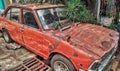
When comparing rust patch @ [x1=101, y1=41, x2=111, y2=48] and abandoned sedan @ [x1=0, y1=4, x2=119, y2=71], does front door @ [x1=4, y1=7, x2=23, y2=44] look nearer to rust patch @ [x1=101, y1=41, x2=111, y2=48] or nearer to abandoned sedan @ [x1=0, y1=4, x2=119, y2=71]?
abandoned sedan @ [x1=0, y1=4, x2=119, y2=71]

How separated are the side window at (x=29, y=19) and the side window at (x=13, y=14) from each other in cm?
35

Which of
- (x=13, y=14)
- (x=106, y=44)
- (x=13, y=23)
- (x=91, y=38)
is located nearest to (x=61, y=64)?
(x=91, y=38)

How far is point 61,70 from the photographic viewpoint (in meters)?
4.16

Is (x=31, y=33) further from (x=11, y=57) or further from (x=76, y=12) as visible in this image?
(x=76, y=12)

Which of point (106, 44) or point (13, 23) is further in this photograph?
point (13, 23)

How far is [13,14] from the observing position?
217 inches

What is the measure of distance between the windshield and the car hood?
0.31m

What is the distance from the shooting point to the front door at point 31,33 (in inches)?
176

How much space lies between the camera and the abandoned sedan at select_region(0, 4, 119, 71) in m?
3.60

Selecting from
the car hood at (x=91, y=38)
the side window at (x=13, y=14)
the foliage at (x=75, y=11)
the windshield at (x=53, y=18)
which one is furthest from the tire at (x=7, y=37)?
the car hood at (x=91, y=38)

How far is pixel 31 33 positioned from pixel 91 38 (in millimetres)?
1696

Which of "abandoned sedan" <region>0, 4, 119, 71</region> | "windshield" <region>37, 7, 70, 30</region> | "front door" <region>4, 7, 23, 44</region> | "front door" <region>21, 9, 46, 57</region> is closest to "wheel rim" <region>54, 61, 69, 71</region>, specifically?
"abandoned sedan" <region>0, 4, 119, 71</region>

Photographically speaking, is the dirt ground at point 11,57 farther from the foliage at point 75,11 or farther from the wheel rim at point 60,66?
the foliage at point 75,11

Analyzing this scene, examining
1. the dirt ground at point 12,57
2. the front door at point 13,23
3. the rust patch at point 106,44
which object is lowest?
the dirt ground at point 12,57
